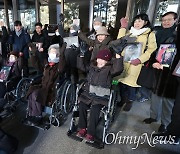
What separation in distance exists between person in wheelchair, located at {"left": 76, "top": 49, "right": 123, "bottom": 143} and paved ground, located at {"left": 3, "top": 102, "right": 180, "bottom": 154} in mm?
173

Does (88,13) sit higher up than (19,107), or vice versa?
(88,13)

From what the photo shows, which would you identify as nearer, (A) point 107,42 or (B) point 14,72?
(A) point 107,42

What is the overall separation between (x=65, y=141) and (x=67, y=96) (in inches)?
22.9

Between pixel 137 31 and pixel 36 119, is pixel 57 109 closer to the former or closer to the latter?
pixel 36 119

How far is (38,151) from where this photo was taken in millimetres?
1502

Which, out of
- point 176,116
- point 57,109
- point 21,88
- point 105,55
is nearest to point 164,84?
point 176,116

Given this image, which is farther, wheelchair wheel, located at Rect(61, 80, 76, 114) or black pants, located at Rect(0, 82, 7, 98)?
black pants, located at Rect(0, 82, 7, 98)

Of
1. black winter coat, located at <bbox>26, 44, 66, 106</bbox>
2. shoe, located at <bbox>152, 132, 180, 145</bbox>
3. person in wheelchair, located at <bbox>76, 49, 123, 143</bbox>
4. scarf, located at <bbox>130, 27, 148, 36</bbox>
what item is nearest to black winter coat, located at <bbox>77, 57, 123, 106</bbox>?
person in wheelchair, located at <bbox>76, 49, 123, 143</bbox>

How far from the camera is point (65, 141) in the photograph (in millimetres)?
1655

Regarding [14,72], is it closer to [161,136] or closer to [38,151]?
[38,151]

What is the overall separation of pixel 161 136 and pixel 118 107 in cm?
76

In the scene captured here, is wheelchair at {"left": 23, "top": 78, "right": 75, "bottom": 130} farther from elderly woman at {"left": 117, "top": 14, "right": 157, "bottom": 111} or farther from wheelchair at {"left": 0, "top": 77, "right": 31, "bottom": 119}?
elderly woman at {"left": 117, "top": 14, "right": 157, "bottom": 111}

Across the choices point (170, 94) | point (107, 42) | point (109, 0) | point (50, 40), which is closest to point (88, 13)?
point (109, 0)

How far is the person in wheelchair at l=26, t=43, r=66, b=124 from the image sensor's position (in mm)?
1779
